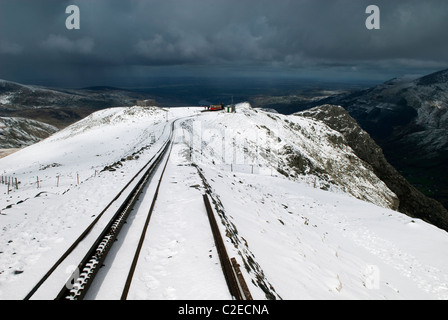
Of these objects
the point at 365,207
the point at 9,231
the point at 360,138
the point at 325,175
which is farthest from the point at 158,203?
the point at 360,138

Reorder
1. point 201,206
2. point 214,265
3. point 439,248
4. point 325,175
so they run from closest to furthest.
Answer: point 214,265 < point 201,206 < point 439,248 < point 325,175

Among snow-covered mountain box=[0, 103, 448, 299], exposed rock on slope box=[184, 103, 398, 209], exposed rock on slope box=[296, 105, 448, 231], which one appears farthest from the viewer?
exposed rock on slope box=[296, 105, 448, 231]

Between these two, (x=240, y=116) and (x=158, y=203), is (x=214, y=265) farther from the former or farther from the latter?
(x=240, y=116)

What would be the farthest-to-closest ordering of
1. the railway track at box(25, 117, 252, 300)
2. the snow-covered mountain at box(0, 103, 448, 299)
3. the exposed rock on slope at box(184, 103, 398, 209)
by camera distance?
the exposed rock on slope at box(184, 103, 398, 209)
the snow-covered mountain at box(0, 103, 448, 299)
the railway track at box(25, 117, 252, 300)

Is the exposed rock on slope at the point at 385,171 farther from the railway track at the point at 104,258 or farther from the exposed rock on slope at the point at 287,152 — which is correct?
the railway track at the point at 104,258

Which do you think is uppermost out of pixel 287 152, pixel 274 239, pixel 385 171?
pixel 287 152

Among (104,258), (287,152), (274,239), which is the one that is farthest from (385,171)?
(104,258)

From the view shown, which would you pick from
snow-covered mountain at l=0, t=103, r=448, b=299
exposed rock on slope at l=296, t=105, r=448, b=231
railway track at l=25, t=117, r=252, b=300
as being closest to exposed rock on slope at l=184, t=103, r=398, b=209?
exposed rock on slope at l=296, t=105, r=448, b=231

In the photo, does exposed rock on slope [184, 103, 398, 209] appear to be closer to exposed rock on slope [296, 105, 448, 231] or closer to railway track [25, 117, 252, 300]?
exposed rock on slope [296, 105, 448, 231]

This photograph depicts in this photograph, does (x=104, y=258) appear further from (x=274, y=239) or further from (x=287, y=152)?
(x=287, y=152)

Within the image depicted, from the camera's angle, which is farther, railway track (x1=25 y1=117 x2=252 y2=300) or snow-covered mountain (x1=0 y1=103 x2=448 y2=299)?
snow-covered mountain (x1=0 y1=103 x2=448 y2=299)
